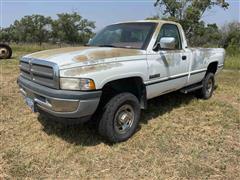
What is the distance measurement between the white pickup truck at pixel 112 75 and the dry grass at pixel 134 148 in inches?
16.5

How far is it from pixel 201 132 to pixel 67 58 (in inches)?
99.1

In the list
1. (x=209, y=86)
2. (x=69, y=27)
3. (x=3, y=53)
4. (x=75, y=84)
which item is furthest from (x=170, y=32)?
(x=69, y=27)

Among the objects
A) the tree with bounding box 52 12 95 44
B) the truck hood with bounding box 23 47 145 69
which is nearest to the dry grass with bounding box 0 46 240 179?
the truck hood with bounding box 23 47 145 69

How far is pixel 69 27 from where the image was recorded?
63.6m

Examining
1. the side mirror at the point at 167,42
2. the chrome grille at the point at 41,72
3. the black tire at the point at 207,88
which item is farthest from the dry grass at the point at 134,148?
the side mirror at the point at 167,42

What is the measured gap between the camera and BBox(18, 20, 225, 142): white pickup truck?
128 inches

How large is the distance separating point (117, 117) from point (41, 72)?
1239 millimetres

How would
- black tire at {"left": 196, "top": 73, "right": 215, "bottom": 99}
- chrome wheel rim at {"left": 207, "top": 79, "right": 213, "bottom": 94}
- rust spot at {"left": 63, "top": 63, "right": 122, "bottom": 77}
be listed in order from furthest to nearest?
1. chrome wheel rim at {"left": 207, "top": 79, "right": 213, "bottom": 94}
2. black tire at {"left": 196, "top": 73, "right": 215, "bottom": 99}
3. rust spot at {"left": 63, "top": 63, "right": 122, "bottom": 77}

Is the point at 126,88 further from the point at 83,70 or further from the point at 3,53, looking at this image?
the point at 3,53

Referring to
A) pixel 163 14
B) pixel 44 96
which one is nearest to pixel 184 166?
pixel 44 96

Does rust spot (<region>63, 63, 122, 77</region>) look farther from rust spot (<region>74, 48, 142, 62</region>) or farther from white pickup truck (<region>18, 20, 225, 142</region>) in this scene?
rust spot (<region>74, 48, 142, 62</region>)

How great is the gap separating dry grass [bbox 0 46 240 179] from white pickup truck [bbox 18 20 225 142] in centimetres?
42

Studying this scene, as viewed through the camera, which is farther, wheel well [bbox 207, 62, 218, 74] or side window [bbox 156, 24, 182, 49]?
wheel well [bbox 207, 62, 218, 74]

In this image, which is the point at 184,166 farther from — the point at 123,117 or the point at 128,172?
the point at 123,117
